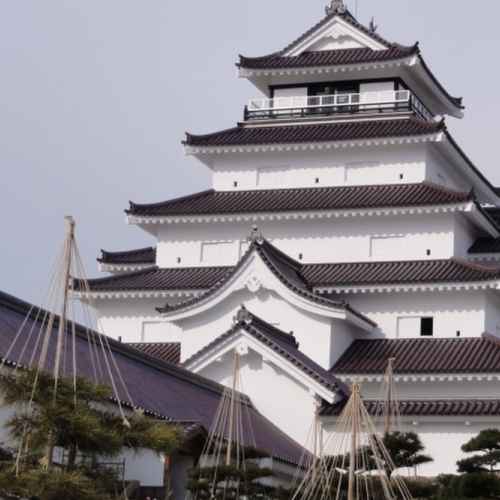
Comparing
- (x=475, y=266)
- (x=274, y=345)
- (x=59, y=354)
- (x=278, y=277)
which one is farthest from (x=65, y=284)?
(x=475, y=266)

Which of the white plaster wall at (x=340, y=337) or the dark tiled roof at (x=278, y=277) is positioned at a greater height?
the dark tiled roof at (x=278, y=277)

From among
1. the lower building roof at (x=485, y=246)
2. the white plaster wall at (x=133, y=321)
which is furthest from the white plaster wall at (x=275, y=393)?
the lower building roof at (x=485, y=246)

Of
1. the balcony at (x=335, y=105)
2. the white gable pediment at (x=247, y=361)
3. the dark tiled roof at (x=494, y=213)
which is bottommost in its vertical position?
the white gable pediment at (x=247, y=361)

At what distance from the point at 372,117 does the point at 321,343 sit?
9344mm

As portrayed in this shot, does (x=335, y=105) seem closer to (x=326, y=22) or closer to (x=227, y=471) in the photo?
(x=326, y=22)

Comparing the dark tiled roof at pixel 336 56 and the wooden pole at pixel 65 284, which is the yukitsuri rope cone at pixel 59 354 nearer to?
the wooden pole at pixel 65 284

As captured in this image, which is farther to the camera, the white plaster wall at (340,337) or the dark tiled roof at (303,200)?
the dark tiled roof at (303,200)

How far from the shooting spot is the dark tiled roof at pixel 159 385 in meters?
28.9

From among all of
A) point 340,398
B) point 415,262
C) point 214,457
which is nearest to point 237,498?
point 214,457

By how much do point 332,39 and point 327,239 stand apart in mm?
8055

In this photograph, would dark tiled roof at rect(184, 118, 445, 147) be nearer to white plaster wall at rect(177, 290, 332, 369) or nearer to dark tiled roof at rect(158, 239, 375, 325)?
dark tiled roof at rect(158, 239, 375, 325)

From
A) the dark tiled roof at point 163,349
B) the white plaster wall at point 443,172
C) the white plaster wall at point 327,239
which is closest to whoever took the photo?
the dark tiled roof at point 163,349

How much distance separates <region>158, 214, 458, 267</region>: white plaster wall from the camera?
44.3m

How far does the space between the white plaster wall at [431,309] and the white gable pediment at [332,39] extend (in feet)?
33.8
